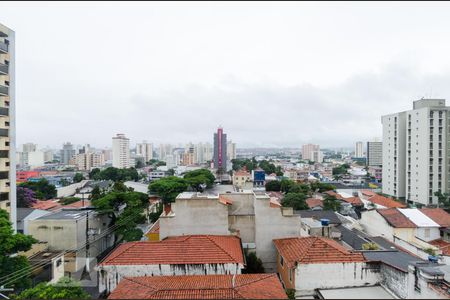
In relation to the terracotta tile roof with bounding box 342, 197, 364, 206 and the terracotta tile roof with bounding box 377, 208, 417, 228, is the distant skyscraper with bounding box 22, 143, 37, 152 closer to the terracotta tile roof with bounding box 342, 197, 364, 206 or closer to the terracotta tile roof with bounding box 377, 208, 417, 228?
the terracotta tile roof with bounding box 342, 197, 364, 206

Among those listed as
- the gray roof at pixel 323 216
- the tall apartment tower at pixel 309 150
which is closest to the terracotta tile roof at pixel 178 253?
the gray roof at pixel 323 216

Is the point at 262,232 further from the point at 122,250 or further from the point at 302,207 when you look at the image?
the point at 302,207

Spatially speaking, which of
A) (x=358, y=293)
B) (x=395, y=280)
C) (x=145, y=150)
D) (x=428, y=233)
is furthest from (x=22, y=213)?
(x=145, y=150)

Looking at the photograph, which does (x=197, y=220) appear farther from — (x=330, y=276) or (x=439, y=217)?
(x=439, y=217)

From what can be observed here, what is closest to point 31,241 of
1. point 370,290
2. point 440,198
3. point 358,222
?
point 370,290

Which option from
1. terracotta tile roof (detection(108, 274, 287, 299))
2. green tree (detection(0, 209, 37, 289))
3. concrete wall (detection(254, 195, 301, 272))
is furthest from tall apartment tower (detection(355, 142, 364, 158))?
green tree (detection(0, 209, 37, 289))

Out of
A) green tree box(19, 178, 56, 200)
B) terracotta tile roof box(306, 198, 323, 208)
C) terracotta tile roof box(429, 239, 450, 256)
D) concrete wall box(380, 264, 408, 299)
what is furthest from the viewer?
green tree box(19, 178, 56, 200)
